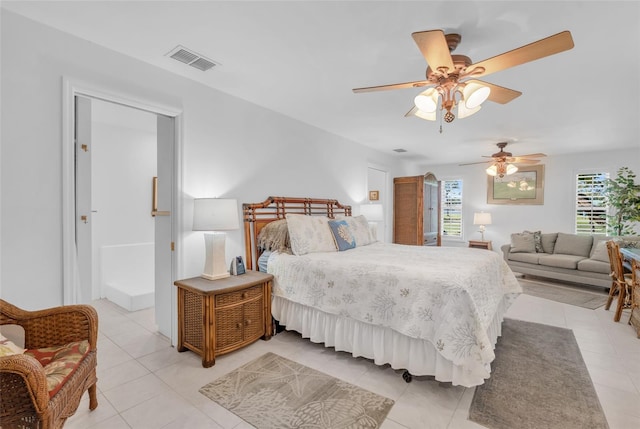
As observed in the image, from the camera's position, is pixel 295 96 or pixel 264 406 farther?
pixel 295 96

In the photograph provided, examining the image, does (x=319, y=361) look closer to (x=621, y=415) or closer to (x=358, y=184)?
(x=621, y=415)

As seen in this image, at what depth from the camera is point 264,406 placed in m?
1.96

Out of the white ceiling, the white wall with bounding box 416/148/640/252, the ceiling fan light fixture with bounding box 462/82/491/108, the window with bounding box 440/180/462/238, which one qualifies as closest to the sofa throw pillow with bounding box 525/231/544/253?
the white wall with bounding box 416/148/640/252

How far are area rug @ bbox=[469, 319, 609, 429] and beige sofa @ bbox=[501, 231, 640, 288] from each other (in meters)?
2.73

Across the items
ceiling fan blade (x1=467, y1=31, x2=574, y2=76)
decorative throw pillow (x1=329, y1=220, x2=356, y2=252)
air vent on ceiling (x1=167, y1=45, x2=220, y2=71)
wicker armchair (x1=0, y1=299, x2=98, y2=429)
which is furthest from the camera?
decorative throw pillow (x1=329, y1=220, x2=356, y2=252)

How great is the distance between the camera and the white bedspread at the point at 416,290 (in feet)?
6.40

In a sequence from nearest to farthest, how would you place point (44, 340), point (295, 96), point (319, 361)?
1. point (44, 340)
2. point (319, 361)
3. point (295, 96)

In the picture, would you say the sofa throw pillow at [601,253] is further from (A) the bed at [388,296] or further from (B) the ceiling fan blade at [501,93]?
(B) the ceiling fan blade at [501,93]

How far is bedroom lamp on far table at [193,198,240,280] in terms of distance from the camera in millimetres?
2658

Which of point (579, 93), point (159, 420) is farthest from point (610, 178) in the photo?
point (159, 420)

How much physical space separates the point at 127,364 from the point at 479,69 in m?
3.39

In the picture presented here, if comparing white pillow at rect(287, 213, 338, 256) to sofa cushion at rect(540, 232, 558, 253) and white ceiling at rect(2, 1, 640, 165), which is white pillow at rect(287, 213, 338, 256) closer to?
white ceiling at rect(2, 1, 640, 165)

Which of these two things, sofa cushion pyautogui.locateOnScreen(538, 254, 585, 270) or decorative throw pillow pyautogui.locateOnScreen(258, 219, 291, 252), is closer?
decorative throw pillow pyautogui.locateOnScreen(258, 219, 291, 252)

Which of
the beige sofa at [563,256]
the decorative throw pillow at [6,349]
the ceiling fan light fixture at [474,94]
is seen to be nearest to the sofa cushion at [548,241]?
the beige sofa at [563,256]
